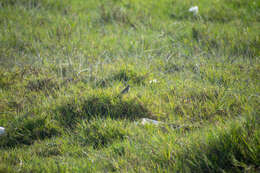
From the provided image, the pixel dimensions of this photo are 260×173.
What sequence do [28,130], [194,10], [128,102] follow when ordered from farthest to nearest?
[194,10], [128,102], [28,130]

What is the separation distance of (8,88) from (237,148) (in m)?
3.07

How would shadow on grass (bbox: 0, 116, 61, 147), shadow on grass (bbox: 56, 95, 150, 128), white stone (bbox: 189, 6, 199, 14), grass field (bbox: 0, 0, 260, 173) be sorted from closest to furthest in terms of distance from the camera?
grass field (bbox: 0, 0, 260, 173) < shadow on grass (bbox: 0, 116, 61, 147) < shadow on grass (bbox: 56, 95, 150, 128) < white stone (bbox: 189, 6, 199, 14)

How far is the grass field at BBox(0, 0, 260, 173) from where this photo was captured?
78.4 inches

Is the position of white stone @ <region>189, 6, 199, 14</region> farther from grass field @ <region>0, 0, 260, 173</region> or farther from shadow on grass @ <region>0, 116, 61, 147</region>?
shadow on grass @ <region>0, 116, 61, 147</region>

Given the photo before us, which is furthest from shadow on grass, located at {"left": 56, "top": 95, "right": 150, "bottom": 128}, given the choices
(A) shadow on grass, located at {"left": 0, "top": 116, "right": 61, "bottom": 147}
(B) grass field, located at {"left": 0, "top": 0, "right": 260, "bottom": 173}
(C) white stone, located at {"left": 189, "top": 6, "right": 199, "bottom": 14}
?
(C) white stone, located at {"left": 189, "top": 6, "right": 199, "bottom": 14}

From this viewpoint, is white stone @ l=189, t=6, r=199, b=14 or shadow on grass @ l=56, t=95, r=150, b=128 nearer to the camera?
shadow on grass @ l=56, t=95, r=150, b=128

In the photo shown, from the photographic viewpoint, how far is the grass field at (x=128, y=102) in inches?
78.4

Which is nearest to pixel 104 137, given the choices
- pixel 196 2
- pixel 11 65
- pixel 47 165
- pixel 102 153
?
pixel 102 153

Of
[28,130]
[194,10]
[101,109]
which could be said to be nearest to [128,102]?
[101,109]

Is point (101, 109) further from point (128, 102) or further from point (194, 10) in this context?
point (194, 10)

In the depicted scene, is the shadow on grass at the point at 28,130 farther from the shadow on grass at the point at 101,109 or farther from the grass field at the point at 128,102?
the shadow on grass at the point at 101,109

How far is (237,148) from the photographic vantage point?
186cm

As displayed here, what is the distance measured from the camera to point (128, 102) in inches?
116

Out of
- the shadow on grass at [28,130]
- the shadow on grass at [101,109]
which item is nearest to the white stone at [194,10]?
the shadow on grass at [101,109]
